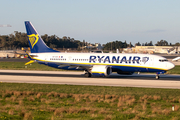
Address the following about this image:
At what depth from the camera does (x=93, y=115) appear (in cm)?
1645

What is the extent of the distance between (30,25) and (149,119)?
1509 inches

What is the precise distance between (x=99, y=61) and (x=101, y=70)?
2.61 meters

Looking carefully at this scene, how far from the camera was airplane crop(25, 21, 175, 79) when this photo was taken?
41.0 metres

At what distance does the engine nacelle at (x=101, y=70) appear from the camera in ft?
136

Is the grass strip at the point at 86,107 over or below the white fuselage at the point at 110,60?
below

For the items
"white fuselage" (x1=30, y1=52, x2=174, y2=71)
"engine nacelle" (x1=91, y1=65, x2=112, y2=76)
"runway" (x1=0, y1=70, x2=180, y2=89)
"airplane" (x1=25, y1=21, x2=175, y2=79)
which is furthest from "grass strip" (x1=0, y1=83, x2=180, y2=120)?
→ "engine nacelle" (x1=91, y1=65, x2=112, y2=76)

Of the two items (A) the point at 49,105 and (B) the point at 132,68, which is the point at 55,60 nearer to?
(B) the point at 132,68

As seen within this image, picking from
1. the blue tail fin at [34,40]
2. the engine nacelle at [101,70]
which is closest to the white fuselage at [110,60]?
the engine nacelle at [101,70]

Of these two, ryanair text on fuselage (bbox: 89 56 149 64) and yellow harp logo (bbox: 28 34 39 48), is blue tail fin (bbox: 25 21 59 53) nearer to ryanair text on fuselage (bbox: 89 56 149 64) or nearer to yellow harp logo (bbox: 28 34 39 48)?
yellow harp logo (bbox: 28 34 39 48)

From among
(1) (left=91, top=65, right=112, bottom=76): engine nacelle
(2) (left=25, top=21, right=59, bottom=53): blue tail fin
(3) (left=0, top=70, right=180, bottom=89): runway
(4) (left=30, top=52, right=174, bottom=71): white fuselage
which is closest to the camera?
(3) (left=0, top=70, right=180, bottom=89): runway

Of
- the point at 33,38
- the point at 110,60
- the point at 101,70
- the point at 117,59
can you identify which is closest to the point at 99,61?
the point at 110,60

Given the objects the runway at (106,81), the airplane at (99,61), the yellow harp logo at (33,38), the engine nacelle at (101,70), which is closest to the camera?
the runway at (106,81)

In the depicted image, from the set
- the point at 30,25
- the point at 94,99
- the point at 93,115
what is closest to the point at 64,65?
the point at 30,25

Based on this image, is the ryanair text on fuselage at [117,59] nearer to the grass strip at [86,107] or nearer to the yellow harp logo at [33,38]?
the yellow harp logo at [33,38]
